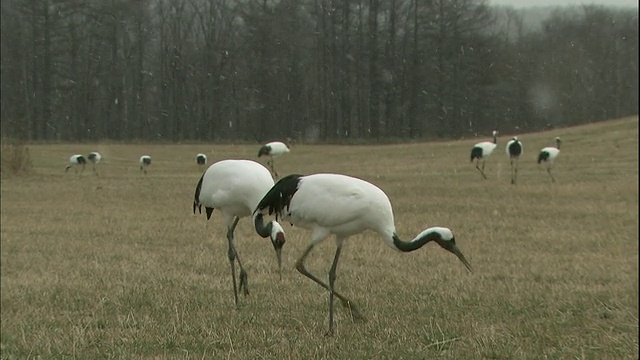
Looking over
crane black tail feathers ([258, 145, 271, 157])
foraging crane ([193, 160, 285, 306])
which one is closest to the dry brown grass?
crane black tail feathers ([258, 145, 271, 157])

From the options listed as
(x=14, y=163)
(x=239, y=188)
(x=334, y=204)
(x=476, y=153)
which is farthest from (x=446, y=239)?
(x=14, y=163)

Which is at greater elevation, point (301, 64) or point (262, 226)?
point (301, 64)

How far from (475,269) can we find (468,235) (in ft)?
5.99

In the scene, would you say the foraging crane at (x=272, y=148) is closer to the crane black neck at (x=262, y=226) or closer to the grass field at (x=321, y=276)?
the grass field at (x=321, y=276)

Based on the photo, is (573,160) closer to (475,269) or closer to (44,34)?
(475,269)

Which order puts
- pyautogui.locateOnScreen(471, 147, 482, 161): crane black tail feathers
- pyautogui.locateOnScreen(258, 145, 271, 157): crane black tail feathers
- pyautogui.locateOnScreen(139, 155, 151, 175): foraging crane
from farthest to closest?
pyautogui.locateOnScreen(471, 147, 482, 161): crane black tail feathers
pyautogui.locateOnScreen(139, 155, 151, 175): foraging crane
pyautogui.locateOnScreen(258, 145, 271, 157): crane black tail feathers

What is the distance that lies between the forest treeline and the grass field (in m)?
0.52

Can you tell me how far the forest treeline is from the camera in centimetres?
335

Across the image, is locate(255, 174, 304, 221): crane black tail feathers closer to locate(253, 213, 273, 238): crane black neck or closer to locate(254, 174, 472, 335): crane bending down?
locate(254, 174, 472, 335): crane bending down

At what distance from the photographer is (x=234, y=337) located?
4.22 metres

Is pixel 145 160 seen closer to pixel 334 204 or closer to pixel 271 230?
pixel 271 230

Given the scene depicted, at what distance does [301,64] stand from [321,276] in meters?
3.40

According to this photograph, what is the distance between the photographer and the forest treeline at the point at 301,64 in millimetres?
3346

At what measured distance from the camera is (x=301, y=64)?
355 cm
